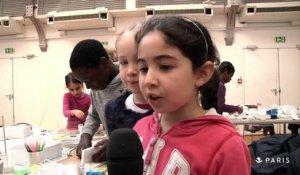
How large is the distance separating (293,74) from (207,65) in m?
6.44

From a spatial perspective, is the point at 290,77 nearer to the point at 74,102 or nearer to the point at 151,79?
the point at 74,102

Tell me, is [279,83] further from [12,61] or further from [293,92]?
[12,61]

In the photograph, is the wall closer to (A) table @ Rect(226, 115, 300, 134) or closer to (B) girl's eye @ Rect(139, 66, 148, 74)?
(A) table @ Rect(226, 115, 300, 134)

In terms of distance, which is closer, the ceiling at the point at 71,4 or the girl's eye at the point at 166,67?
the girl's eye at the point at 166,67

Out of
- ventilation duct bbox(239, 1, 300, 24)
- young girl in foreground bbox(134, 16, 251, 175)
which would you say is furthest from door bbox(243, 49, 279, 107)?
young girl in foreground bbox(134, 16, 251, 175)

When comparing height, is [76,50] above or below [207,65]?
above

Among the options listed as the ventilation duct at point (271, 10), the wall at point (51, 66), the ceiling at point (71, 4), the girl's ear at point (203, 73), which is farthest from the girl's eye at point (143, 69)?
the wall at point (51, 66)

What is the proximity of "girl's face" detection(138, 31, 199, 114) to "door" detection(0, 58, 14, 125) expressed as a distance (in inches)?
286

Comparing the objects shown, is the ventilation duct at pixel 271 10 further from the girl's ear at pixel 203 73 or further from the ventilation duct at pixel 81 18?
the girl's ear at pixel 203 73

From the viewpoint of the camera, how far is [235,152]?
2.41ft

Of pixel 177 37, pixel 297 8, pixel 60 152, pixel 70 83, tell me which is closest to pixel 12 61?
pixel 70 83

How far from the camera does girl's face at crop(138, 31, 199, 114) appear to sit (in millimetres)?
736

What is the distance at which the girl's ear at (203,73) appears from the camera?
0.81 m

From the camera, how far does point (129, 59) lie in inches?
40.9
